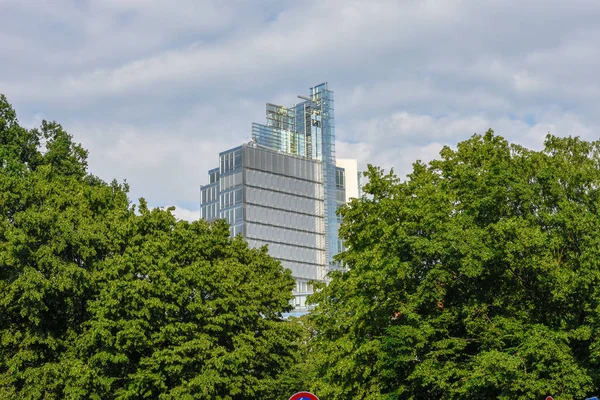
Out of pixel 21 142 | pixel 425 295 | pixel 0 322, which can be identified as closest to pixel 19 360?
pixel 0 322

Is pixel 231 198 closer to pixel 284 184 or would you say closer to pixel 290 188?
pixel 284 184

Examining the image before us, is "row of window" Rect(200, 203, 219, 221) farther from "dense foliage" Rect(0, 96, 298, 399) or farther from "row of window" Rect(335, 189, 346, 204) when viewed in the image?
"dense foliage" Rect(0, 96, 298, 399)

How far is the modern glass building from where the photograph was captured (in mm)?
166250

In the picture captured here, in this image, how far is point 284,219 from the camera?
17100 cm

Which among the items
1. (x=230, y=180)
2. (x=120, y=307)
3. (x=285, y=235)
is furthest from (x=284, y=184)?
(x=120, y=307)

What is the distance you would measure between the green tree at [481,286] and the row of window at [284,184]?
129 metres

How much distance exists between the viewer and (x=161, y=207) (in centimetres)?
4547

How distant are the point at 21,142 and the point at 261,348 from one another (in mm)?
21029

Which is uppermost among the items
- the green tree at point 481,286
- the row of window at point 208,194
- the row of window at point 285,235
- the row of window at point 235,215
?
the row of window at point 208,194

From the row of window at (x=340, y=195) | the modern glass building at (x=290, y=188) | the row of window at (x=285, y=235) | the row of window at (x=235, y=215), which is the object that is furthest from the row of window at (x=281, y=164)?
the row of window at (x=285, y=235)

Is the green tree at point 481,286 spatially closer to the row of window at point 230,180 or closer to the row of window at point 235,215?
the row of window at point 235,215

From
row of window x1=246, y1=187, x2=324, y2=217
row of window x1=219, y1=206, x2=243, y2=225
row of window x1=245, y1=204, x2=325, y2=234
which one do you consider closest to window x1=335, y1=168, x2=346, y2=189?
row of window x1=246, y1=187, x2=324, y2=217

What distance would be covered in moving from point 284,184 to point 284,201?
3.78m

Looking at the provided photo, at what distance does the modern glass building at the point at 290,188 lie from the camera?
166 meters
